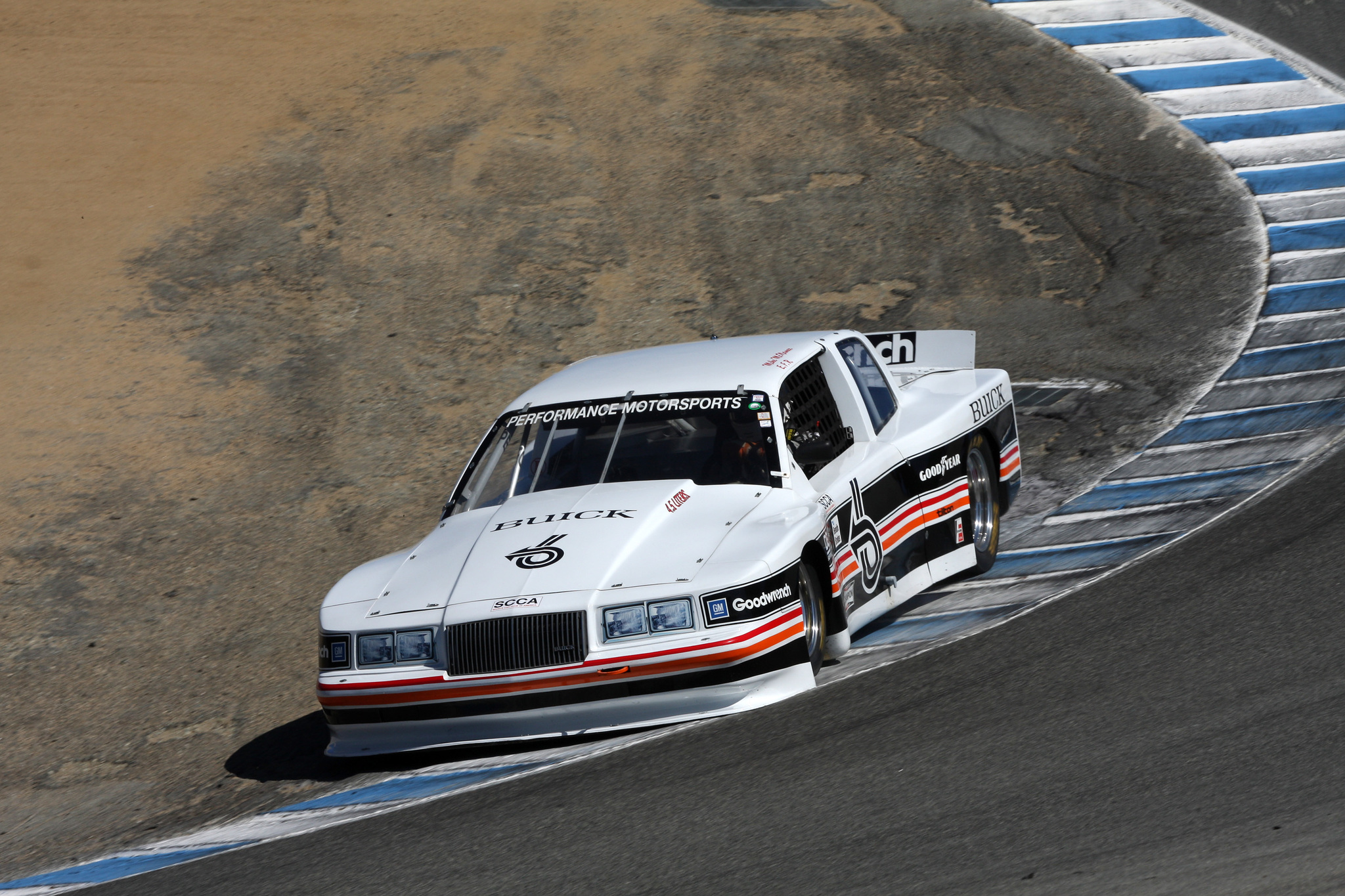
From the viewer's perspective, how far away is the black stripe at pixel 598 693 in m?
6.00

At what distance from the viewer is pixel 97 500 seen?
11008 mm

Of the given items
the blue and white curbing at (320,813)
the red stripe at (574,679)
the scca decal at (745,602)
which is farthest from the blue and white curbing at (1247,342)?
the blue and white curbing at (320,813)

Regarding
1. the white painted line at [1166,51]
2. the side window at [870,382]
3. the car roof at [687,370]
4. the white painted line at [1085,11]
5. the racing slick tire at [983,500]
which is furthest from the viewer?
the white painted line at [1085,11]

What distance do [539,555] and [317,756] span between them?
170cm

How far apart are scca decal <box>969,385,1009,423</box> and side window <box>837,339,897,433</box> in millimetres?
546

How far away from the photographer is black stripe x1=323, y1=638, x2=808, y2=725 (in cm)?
600

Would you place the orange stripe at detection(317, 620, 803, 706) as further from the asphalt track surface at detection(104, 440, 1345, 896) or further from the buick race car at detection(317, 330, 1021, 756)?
the asphalt track surface at detection(104, 440, 1345, 896)

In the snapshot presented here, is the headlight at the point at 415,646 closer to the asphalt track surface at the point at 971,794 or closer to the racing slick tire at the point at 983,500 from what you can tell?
the asphalt track surface at the point at 971,794

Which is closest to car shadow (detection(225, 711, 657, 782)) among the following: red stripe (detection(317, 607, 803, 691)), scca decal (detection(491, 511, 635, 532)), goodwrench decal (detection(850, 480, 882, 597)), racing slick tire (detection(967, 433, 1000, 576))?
red stripe (detection(317, 607, 803, 691))

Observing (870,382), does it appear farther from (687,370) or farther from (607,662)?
(607,662)

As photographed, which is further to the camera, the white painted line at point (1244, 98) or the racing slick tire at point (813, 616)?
the white painted line at point (1244, 98)

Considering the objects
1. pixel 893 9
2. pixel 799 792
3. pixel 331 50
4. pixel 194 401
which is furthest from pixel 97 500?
pixel 893 9

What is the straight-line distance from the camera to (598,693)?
6008 mm

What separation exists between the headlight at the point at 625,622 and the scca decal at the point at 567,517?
65 centimetres
